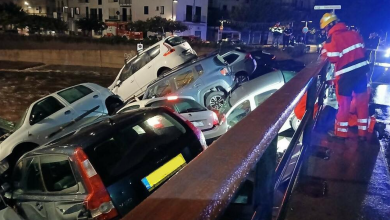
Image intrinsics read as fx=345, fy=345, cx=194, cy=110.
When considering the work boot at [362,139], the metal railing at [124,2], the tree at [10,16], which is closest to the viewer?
the work boot at [362,139]

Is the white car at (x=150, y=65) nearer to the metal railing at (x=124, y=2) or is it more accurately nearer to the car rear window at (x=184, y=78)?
the car rear window at (x=184, y=78)

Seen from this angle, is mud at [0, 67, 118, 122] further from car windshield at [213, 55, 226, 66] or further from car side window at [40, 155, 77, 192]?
car side window at [40, 155, 77, 192]

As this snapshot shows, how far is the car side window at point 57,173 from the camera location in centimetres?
377

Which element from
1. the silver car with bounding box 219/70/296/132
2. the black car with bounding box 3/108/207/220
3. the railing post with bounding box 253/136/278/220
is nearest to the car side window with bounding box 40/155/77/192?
the black car with bounding box 3/108/207/220

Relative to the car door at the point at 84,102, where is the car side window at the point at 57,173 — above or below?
above

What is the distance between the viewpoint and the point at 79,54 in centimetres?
3053

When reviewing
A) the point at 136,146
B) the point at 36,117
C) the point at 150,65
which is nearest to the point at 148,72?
the point at 150,65

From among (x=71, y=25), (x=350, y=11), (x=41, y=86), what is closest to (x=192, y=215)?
(x=350, y=11)

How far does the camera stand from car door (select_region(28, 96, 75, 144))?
26.8ft

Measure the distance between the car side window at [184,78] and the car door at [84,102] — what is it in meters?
2.17

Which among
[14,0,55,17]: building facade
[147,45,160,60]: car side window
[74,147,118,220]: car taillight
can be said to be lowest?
[74,147,118,220]: car taillight

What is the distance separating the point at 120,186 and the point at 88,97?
247 inches

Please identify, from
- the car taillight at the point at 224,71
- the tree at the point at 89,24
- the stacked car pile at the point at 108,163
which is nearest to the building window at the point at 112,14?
the tree at the point at 89,24

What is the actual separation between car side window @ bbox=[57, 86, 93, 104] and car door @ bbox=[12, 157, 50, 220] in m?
4.84
